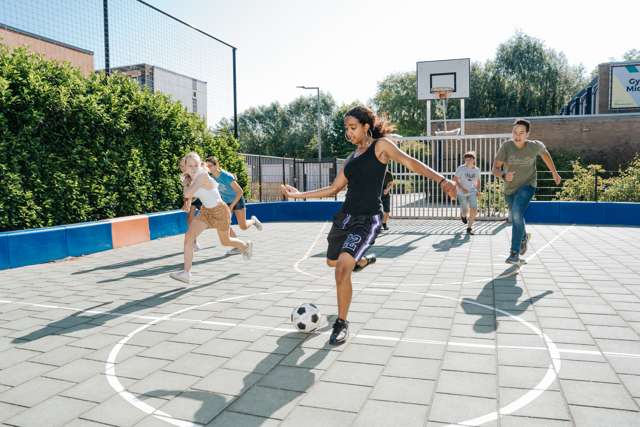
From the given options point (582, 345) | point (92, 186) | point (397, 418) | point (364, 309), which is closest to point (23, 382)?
point (397, 418)

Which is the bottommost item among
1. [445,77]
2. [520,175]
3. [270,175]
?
[520,175]

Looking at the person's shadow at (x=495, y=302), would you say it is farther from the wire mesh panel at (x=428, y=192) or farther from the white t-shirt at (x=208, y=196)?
the wire mesh panel at (x=428, y=192)

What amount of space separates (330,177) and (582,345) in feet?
71.0

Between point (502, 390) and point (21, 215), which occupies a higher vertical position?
point (21, 215)

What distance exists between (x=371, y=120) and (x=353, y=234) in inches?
40.7

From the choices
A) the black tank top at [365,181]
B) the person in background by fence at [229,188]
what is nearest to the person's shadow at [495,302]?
the black tank top at [365,181]

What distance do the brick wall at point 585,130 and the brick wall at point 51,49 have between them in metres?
21.4

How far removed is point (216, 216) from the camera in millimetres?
6691

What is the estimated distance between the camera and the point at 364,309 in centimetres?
491

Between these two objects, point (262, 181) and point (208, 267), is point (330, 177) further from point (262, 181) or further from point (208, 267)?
point (208, 267)

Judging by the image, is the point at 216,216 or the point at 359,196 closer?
the point at 359,196

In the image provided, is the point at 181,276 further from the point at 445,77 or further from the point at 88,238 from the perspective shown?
the point at 445,77

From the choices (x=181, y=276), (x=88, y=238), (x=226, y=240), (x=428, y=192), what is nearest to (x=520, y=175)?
(x=226, y=240)

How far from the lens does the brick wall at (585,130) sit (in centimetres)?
2673
